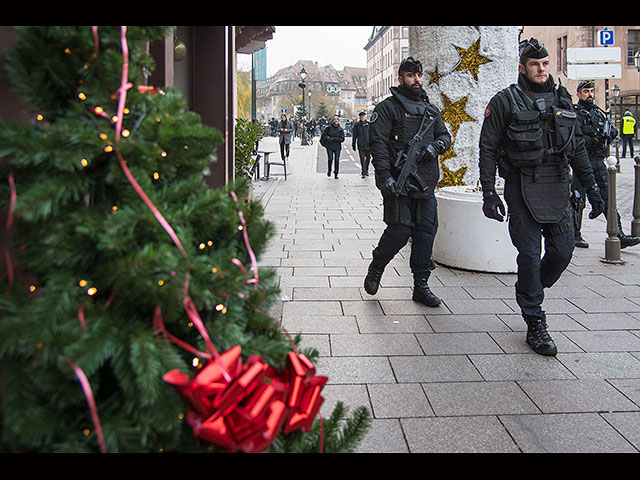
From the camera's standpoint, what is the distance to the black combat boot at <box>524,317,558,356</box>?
4457 millimetres

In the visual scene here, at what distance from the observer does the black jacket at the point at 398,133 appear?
5.46m

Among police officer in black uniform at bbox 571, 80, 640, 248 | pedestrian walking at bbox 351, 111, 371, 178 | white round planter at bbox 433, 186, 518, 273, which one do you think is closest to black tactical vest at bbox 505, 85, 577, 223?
white round planter at bbox 433, 186, 518, 273

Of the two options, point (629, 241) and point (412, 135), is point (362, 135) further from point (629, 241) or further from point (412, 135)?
point (412, 135)

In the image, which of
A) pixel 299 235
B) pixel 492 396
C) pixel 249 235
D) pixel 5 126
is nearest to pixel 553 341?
pixel 492 396

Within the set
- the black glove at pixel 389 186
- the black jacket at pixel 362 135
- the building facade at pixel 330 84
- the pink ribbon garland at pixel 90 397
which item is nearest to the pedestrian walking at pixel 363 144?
the black jacket at pixel 362 135

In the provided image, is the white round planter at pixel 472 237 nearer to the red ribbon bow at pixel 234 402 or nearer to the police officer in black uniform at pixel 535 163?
the police officer in black uniform at pixel 535 163

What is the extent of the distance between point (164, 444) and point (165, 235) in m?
0.48

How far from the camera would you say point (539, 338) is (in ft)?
14.9

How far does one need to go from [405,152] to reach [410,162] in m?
0.13

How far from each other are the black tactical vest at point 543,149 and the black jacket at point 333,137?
1474cm

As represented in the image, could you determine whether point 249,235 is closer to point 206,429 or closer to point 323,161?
point 206,429

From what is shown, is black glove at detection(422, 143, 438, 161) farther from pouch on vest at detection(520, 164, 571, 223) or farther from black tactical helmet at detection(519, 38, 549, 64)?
black tactical helmet at detection(519, 38, 549, 64)

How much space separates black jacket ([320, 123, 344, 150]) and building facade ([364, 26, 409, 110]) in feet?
250
